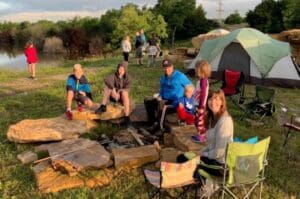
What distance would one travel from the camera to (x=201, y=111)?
5.94 meters

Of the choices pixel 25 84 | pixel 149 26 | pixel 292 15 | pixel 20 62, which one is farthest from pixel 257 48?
pixel 149 26

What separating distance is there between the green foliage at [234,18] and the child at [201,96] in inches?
1871

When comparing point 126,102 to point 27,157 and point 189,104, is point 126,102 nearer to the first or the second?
point 189,104

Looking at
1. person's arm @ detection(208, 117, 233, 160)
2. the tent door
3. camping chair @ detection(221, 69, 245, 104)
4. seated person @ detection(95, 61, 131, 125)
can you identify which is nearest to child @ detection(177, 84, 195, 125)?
seated person @ detection(95, 61, 131, 125)

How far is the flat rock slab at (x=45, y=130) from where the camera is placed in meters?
6.23

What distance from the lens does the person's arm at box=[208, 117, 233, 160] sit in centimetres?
418

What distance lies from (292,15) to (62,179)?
1277 inches

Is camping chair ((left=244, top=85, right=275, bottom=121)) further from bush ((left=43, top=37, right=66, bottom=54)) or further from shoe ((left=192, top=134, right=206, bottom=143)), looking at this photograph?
bush ((left=43, top=37, right=66, bottom=54))

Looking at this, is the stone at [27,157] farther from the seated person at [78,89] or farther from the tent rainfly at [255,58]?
the tent rainfly at [255,58]

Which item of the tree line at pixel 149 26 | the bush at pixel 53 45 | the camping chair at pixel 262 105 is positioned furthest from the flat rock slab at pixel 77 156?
the bush at pixel 53 45

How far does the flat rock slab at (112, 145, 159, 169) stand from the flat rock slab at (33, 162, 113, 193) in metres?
0.22

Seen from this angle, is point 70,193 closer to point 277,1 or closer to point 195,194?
point 195,194

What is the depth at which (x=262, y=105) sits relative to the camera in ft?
24.7

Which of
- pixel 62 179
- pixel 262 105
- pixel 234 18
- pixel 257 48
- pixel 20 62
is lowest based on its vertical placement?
pixel 20 62
